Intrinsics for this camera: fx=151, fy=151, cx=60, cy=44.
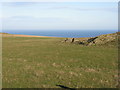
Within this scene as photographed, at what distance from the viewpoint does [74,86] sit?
34.4ft

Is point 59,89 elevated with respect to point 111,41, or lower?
lower

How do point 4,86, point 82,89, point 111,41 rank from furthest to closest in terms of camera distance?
point 111,41
point 4,86
point 82,89

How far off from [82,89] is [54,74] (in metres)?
4.03

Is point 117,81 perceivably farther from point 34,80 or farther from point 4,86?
point 4,86

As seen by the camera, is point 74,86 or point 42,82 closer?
point 74,86

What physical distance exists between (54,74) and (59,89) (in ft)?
11.4

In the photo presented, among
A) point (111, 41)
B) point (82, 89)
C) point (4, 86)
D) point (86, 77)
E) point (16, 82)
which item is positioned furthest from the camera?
point (111, 41)

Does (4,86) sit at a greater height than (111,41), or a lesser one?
lesser

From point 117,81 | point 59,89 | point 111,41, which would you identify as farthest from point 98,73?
point 111,41

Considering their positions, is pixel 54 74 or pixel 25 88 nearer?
pixel 25 88

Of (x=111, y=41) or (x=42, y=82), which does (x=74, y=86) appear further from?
(x=111, y=41)

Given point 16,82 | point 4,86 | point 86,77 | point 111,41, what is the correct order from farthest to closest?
point 111,41
point 86,77
point 16,82
point 4,86

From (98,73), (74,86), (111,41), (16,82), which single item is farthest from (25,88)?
(111,41)

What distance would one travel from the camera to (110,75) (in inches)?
520
